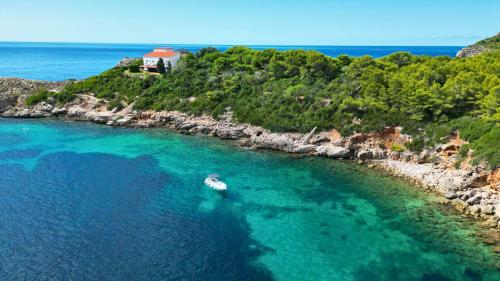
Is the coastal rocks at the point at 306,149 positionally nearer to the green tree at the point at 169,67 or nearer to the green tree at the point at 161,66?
the green tree at the point at 169,67

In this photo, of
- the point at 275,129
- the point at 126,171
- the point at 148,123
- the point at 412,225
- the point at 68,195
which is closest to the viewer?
the point at 412,225

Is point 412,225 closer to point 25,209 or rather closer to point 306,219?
point 306,219

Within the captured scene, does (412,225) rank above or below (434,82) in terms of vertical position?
below

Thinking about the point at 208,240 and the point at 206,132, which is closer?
the point at 208,240

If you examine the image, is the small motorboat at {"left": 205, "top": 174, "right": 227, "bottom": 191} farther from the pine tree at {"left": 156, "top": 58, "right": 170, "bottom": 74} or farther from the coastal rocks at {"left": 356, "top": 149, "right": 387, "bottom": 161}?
the pine tree at {"left": 156, "top": 58, "right": 170, "bottom": 74}

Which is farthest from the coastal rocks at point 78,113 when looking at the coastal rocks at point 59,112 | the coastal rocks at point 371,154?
the coastal rocks at point 371,154

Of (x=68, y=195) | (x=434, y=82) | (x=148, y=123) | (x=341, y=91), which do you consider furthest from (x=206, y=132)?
(x=434, y=82)

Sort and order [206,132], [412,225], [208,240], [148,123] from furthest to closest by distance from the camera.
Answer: [148,123] → [206,132] → [412,225] → [208,240]

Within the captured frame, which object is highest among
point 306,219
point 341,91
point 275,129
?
point 341,91
